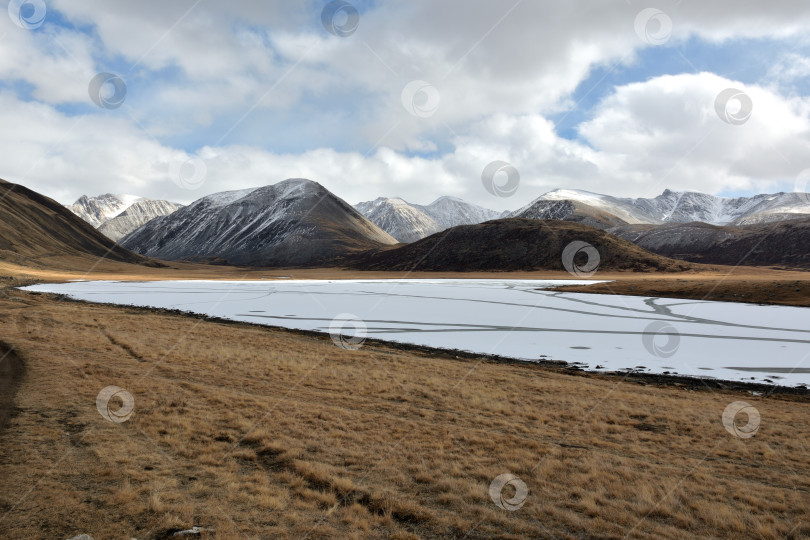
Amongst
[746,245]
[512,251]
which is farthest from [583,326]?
[746,245]

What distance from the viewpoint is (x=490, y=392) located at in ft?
54.5

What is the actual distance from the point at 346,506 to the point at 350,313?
1245 inches

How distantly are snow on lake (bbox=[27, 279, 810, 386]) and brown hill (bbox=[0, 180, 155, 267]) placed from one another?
3141 inches

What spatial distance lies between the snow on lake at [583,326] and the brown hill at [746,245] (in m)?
142

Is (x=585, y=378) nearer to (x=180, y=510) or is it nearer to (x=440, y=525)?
(x=440, y=525)

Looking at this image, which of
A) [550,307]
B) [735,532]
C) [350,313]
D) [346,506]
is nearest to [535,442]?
[735,532]

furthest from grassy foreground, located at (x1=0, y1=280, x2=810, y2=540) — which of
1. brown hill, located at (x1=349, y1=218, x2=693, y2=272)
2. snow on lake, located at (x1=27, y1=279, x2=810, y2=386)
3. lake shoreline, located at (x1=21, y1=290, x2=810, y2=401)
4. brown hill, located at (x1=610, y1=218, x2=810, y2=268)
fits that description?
brown hill, located at (x1=610, y1=218, x2=810, y2=268)

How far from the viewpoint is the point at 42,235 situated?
398 feet

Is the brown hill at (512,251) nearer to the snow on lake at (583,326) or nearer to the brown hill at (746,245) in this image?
the brown hill at (746,245)

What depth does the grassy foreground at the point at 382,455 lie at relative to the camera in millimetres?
7586

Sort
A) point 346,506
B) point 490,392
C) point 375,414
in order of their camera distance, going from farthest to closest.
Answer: point 490,392 → point 375,414 → point 346,506

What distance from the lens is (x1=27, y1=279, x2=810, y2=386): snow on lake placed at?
2219 centimetres

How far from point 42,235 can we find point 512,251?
140m

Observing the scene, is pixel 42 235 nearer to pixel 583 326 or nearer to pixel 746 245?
pixel 583 326
